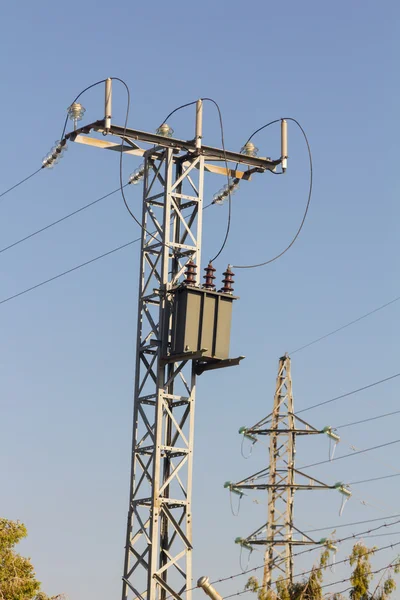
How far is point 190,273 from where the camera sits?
26062 mm

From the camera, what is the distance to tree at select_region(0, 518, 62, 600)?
48.2 meters

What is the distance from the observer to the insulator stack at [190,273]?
2598cm

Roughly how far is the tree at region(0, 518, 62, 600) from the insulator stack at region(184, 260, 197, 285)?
75.2ft

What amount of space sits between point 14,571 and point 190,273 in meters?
25.3

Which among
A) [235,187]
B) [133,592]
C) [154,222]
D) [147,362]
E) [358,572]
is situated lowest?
[133,592]

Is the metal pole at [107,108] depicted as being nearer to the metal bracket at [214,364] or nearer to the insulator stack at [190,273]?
the insulator stack at [190,273]

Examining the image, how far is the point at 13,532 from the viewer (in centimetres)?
5012

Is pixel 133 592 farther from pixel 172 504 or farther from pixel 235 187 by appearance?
pixel 235 187

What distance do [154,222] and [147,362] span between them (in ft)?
7.98

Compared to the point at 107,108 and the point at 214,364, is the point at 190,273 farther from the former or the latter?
the point at 107,108

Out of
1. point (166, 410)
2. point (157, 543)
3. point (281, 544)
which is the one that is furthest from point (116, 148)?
point (281, 544)

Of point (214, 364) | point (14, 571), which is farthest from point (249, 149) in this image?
point (14, 571)

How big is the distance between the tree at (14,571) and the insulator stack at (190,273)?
75.2 feet

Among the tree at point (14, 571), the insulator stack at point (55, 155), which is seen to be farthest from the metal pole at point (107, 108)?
the tree at point (14, 571)
